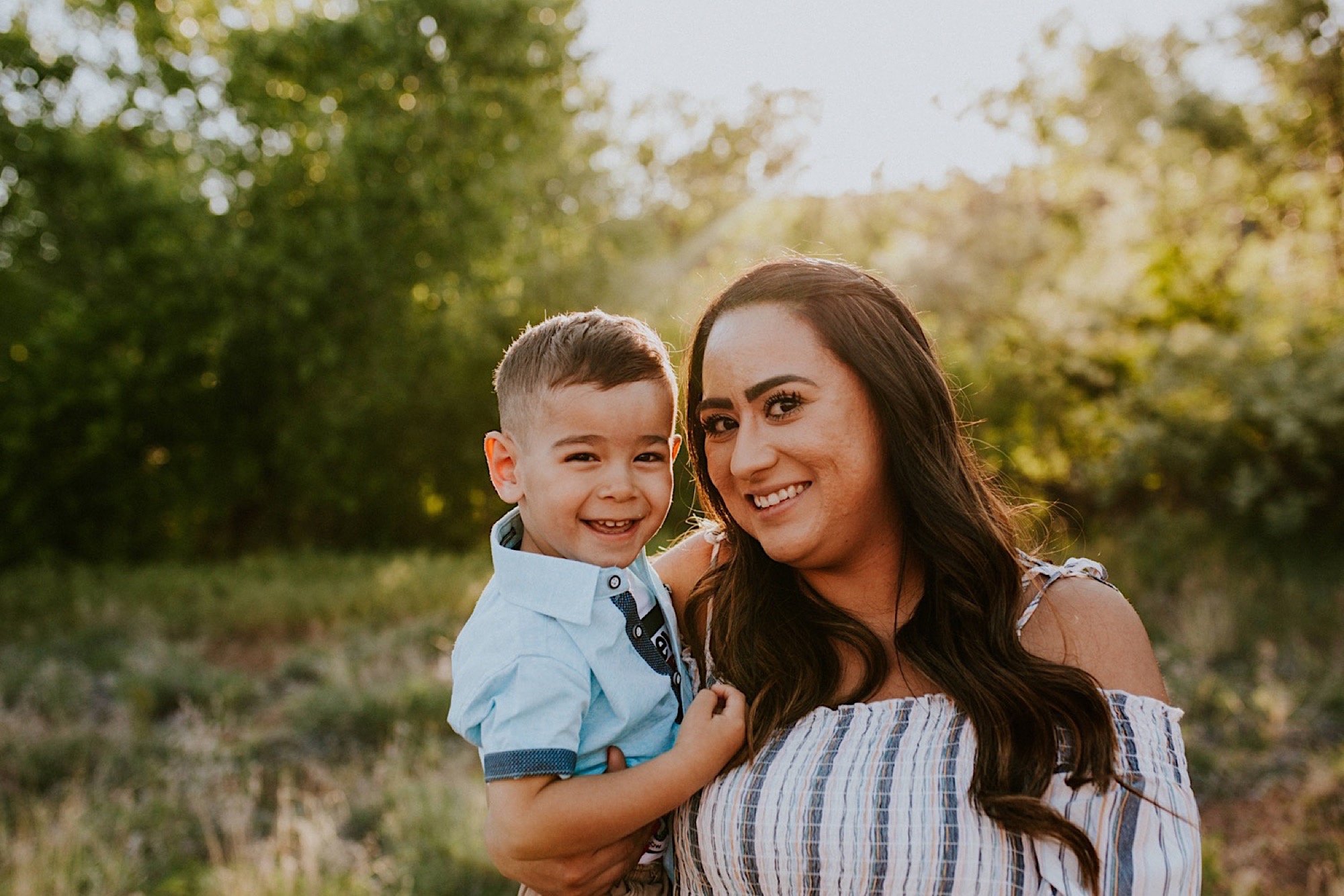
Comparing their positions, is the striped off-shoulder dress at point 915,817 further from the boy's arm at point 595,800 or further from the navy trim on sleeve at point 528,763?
the navy trim on sleeve at point 528,763

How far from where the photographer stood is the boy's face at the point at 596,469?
6.25 feet

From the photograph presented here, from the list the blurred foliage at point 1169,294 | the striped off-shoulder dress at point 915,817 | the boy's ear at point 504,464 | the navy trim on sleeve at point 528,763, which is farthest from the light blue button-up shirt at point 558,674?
the blurred foliage at point 1169,294

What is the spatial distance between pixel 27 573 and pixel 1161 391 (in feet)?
39.8

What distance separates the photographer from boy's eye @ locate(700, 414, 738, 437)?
2.07 metres

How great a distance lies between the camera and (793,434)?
1938 millimetres

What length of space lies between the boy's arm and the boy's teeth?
45 centimetres

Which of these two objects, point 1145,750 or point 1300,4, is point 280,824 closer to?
point 1145,750

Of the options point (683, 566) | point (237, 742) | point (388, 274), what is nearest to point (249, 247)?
point (388, 274)

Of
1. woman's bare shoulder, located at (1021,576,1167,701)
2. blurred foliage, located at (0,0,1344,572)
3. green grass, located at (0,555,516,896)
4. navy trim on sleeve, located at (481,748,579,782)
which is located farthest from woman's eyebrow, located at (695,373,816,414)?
blurred foliage, located at (0,0,1344,572)

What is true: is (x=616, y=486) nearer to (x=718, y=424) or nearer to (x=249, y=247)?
(x=718, y=424)

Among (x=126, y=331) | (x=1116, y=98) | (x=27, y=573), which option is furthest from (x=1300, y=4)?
(x=27, y=573)

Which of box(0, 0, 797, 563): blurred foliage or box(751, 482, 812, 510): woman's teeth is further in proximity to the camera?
box(0, 0, 797, 563): blurred foliage

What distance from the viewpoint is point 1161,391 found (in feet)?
31.8

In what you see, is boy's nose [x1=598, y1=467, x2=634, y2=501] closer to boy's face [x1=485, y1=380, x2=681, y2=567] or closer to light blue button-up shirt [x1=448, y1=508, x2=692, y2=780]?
boy's face [x1=485, y1=380, x2=681, y2=567]
